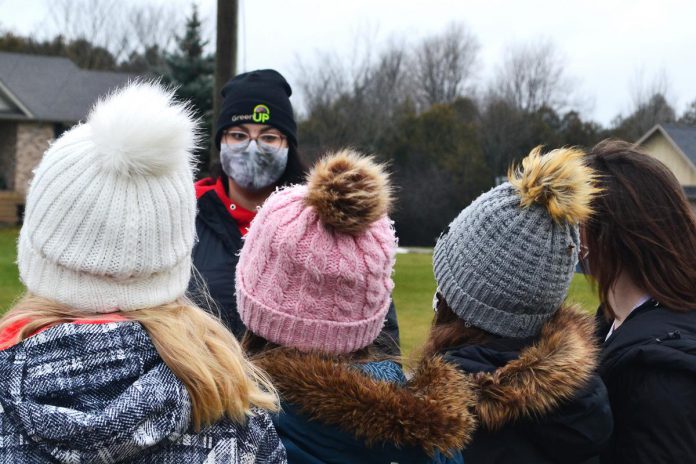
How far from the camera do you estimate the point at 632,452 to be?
2.15 metres

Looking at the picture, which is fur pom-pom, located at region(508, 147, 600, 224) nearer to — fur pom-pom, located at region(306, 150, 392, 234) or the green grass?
fur pom-pom, located at region(306, 150, 392, 234)

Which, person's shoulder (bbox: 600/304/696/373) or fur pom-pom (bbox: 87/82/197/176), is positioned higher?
fur pom-pom (bbox: 87/82/197/176)

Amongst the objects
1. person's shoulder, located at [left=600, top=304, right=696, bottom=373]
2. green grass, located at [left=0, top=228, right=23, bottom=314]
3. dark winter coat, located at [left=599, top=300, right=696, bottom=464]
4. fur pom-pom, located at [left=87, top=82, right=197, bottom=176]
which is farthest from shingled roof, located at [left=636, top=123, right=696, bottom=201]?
fur pom-pom, located at [left=87, top=82, right=197, bottom=176]

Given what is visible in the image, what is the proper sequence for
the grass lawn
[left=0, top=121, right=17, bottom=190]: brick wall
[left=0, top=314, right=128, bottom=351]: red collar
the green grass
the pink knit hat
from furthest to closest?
[left=0, top=121, right=17, bottom=190]: brick wall → the green grass → the grass lawn → the pink knit hat → [left=0, top=314, right=128, bottom=351]: red collar

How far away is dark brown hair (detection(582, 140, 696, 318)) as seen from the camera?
7.79ft

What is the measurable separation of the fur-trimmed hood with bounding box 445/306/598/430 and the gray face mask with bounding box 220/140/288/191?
2.01m

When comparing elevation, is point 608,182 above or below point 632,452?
above

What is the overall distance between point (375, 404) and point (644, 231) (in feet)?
3.68

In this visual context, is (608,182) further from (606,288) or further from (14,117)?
(14,117)

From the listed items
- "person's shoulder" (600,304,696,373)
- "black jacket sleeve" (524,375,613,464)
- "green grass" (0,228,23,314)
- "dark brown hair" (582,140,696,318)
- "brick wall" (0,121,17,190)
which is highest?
"dark brown hair" (582,140,696,318)

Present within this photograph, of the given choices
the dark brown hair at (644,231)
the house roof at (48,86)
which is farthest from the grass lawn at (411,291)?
the house roof at (48,86)

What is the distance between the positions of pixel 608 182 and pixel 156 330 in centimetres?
155

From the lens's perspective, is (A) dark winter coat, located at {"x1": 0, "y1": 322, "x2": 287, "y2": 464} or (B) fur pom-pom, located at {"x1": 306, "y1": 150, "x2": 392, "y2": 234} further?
(B) fur pom-pom, located at {"x1": 306, "y1": 150, "x2": 392, "y2": 234}

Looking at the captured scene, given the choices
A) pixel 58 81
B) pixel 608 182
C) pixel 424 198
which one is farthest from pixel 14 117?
pixel 608 182
